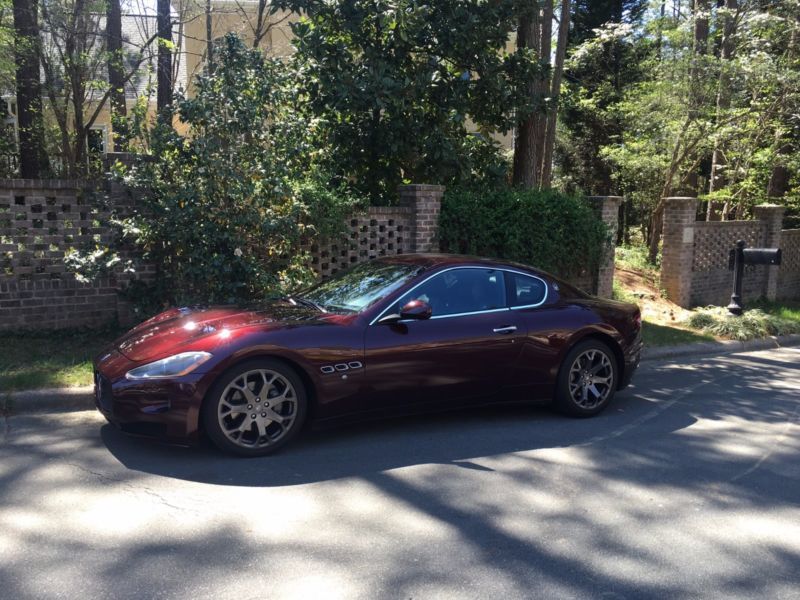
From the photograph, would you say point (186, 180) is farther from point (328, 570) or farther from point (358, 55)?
point (328, 570)

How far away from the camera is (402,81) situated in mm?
9648

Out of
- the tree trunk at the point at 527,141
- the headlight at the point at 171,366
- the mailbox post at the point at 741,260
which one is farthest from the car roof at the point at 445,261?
the mailbox post at the point at 741,260

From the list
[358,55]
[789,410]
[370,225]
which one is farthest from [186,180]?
[789,410]

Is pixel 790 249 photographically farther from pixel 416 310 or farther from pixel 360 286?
pixel 416 310

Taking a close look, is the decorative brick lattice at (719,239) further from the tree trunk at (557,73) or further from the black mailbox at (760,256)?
the tree trunk at (557,73)

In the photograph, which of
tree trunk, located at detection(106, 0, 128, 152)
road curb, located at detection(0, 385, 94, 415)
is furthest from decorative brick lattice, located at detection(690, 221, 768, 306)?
road curb, located at detection(0, 385, 94, 415)

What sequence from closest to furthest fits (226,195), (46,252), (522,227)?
(226,195) < (46,252) < (522,227)

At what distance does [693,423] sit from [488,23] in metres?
6.04

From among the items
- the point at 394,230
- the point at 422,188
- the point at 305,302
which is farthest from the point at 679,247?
the point at 305,302

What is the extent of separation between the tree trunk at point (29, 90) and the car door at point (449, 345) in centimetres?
864

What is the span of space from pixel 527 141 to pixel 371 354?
757 centimetres

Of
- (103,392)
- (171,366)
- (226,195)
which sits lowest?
(103,392)

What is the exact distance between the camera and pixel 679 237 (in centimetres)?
1305

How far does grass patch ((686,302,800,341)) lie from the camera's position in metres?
11.2
